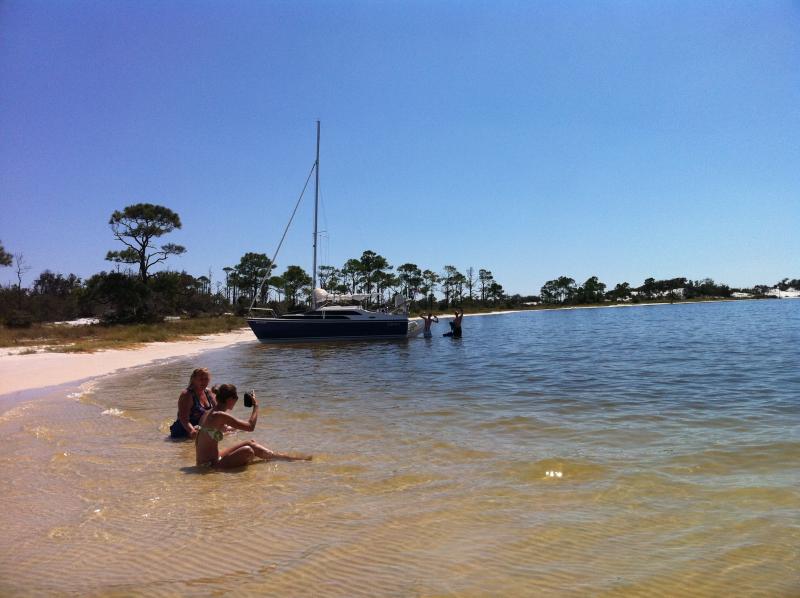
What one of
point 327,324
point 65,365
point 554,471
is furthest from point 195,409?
point 327,324

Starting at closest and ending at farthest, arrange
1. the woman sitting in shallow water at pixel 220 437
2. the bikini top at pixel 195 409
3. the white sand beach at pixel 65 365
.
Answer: the woman sitting in shallow water at pixel 220 437 < the bikini top at pixel 195 409 < the white sand beach at pixel 65 365

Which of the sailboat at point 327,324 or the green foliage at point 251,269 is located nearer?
the sailboat at point 327,324

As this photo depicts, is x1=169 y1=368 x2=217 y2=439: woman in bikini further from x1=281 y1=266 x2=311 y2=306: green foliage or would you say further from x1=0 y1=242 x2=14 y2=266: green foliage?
x1=281 y1=266 x2=311 y2=306: green foliage

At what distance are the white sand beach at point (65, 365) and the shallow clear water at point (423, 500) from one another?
3494mm

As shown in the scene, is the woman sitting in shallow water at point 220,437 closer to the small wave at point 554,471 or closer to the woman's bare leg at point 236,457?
the woman's bare leg at point 236,457

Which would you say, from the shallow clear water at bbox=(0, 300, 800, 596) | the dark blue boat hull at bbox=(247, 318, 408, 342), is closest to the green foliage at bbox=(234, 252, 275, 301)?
the dark blue boat hull at bbox=(247, 318, 408, 342)

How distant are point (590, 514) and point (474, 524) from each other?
118 centimetres

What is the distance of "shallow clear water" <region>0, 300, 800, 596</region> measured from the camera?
12.4 ft

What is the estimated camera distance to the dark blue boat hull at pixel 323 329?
106 feet

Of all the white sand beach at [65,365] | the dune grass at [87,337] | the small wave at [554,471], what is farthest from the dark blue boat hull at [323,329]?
the small wave at [554,471]

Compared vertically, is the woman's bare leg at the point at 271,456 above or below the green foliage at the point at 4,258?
below

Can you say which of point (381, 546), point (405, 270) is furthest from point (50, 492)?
point (405, 270)

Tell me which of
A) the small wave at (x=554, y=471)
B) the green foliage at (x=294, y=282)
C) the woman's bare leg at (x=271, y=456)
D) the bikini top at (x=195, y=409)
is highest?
the green foliage at (x=294, y=282)

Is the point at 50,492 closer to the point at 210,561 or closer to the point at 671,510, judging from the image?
the point at 210,561
